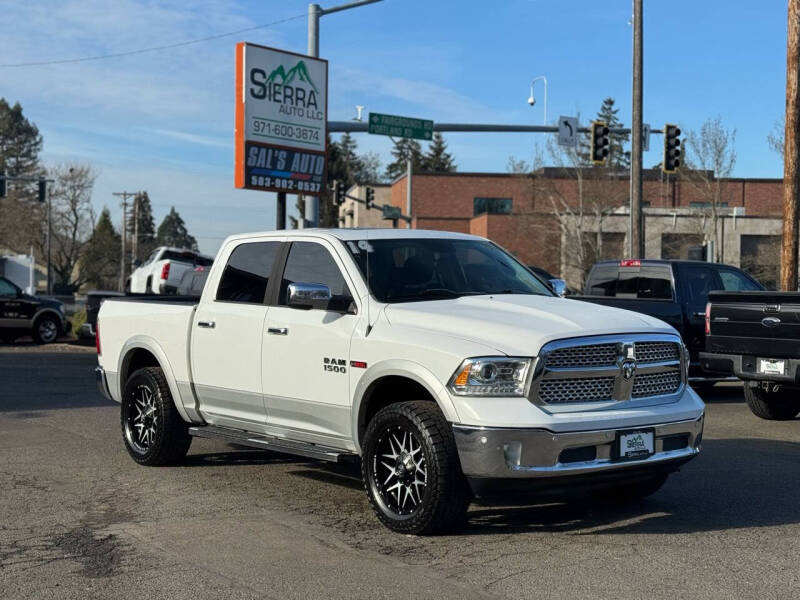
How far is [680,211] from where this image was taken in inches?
2151

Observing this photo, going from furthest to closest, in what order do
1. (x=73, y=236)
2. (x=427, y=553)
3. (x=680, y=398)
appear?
(x=73, y=236) < (x=680, y=398) < (x=427, y=553)

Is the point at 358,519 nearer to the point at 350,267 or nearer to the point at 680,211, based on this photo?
the point at 350,267

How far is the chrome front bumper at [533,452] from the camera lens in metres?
5.96

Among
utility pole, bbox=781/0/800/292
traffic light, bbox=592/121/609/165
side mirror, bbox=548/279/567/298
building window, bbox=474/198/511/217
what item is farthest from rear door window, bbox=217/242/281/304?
building window, bbox=474/198/511/217

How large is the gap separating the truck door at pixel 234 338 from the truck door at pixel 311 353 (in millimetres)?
173

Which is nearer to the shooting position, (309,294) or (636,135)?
(309,294)

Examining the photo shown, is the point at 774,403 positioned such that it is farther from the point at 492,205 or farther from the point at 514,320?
the point at 492,205

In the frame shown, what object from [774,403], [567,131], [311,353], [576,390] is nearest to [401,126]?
[567,131]

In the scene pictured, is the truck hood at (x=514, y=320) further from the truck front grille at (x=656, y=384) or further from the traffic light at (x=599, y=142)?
the traffic light at (x=599, y=142)

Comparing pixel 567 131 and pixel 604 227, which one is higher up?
pixel 567 131

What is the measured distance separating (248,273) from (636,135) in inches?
708

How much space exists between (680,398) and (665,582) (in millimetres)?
1697

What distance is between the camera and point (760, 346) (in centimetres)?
1154

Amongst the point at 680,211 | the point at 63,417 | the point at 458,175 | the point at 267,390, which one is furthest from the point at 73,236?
the point at 267,390
